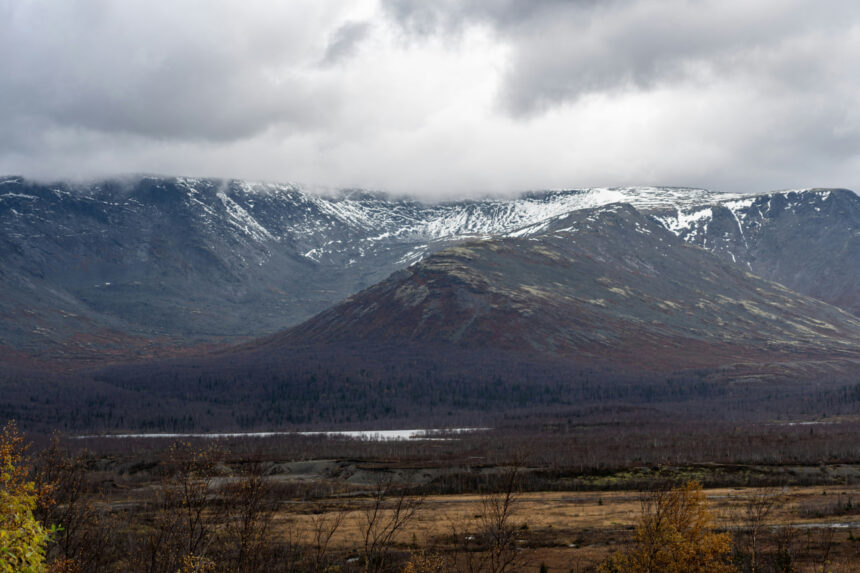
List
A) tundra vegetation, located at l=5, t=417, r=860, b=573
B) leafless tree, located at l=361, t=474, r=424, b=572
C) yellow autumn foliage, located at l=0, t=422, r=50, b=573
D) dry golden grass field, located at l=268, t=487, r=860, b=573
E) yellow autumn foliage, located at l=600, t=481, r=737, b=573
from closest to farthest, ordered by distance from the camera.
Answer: yellow autumn foliage, located at l=0, t=422, r=50, b=573
leafless tree, located at l=361, t=474, r=424, b=572
tundra vegetation, located at l=5, t=417, r=860, b=573
yellow autumn foliage, located at l=600, t=481, r=737, b=573
dry golden grass field, located at l=268, t=487, r=860, b=573

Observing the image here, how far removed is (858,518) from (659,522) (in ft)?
216

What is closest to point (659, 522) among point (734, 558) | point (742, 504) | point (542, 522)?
point (734, 558)

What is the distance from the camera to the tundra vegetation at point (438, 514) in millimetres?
44469

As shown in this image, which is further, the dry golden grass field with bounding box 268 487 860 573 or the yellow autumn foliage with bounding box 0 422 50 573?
the dry golden grass field with bounding box 268 487 860 573

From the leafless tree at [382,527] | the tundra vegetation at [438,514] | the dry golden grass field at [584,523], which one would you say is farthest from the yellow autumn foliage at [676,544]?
the dry golden grass field at [584,523]

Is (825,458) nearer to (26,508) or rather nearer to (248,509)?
(248,509)

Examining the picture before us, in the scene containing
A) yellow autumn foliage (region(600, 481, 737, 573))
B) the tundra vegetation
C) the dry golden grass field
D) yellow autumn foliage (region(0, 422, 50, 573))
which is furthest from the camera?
the dry golden grass field

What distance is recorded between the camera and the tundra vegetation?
44.5m

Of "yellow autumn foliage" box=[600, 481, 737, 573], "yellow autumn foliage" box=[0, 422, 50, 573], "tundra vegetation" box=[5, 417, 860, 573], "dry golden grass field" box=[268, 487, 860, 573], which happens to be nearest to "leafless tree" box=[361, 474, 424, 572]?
"tundra vegetation" box=[5, 417, 860, 573]

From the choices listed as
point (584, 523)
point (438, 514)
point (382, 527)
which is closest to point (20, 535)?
point (382, 527)

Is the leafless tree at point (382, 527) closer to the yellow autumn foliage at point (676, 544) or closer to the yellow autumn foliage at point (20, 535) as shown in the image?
the yellow autumn foliage at point (20, 535)

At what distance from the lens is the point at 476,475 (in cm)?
17512

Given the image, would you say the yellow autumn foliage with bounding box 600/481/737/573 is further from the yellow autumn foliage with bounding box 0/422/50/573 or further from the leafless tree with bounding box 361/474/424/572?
the yellow autumn foliage with bounding box 0/422/50/573

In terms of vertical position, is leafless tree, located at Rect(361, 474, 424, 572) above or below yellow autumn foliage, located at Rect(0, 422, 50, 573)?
below
